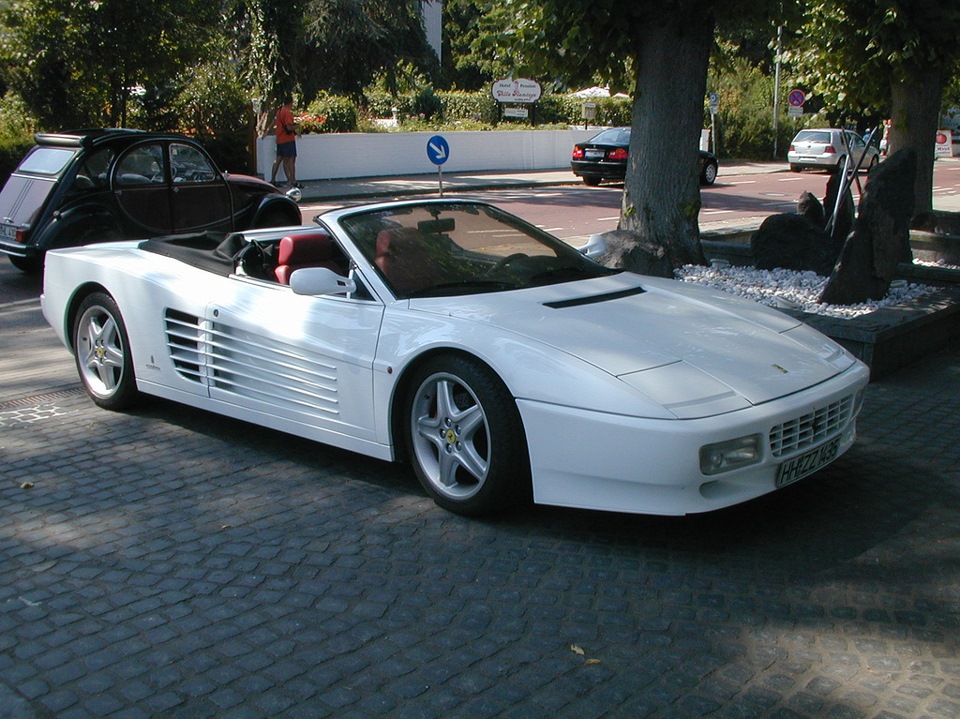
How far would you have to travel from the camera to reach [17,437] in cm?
610

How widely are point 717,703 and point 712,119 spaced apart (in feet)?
124

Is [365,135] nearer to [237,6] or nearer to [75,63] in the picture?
[237,6]

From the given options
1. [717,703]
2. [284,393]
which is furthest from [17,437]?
[717,703]

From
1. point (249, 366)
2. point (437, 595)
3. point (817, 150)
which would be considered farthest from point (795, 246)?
point (817, 150)

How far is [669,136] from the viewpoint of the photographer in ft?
34.8


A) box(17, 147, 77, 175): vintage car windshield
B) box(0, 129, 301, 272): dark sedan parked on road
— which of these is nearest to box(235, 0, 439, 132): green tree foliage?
box(0, 129, 301, 272): dark sedan parked on road

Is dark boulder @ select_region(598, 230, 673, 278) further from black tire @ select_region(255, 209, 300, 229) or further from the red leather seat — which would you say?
black tire @ select_region(255, 209, 300, 229)

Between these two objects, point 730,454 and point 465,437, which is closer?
point 730,454

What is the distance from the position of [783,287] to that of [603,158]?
1934 cm

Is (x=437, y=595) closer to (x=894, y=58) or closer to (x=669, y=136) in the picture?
(x=669, y=136)

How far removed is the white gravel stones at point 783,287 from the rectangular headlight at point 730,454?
4083 mm

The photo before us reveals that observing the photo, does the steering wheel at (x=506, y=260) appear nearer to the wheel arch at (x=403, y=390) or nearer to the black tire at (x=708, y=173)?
the wheel arch at (x=403, y=390)

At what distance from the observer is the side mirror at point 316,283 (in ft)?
16.9

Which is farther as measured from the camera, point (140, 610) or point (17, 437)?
point (17, 437)
